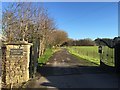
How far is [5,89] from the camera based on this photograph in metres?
13.1

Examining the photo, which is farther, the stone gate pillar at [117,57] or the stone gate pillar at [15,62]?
the stone gate pillar at [117,57]

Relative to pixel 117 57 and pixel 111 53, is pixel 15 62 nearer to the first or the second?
pixel 117 57

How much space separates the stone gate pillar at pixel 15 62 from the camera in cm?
1451

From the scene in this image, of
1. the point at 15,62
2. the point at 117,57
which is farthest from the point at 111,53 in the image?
the point at 15,62

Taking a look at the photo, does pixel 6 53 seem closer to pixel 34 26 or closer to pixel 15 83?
pixel 15 83

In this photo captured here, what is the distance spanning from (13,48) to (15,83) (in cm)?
183

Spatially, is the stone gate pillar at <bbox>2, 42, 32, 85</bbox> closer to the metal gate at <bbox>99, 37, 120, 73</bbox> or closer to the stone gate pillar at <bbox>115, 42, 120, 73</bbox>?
the stone gate pillar at <bbox>115, 42, 120, 73</bbox>

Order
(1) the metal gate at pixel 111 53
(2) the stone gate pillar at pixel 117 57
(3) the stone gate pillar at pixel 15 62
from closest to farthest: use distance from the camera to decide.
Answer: (3) the stone gate pillar at pixel 15 62 < (2) the stone gate pillar at pixel 117 57 < (1) the metal gate at pixel 111 53

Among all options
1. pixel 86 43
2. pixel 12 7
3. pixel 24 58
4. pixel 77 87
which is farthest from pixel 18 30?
pixel 86 43

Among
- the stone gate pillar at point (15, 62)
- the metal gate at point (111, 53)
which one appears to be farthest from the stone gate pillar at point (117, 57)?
the stone gate pillar at point (15, 62)

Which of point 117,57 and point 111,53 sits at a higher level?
point 111,53

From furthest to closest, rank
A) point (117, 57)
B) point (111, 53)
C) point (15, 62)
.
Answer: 1. point (111, 53)
2. point (117, 57)
3. point (15, 62)

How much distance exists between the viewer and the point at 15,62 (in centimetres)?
1493

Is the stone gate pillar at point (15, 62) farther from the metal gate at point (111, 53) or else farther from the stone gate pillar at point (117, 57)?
the metal gate at point (111, 53)
